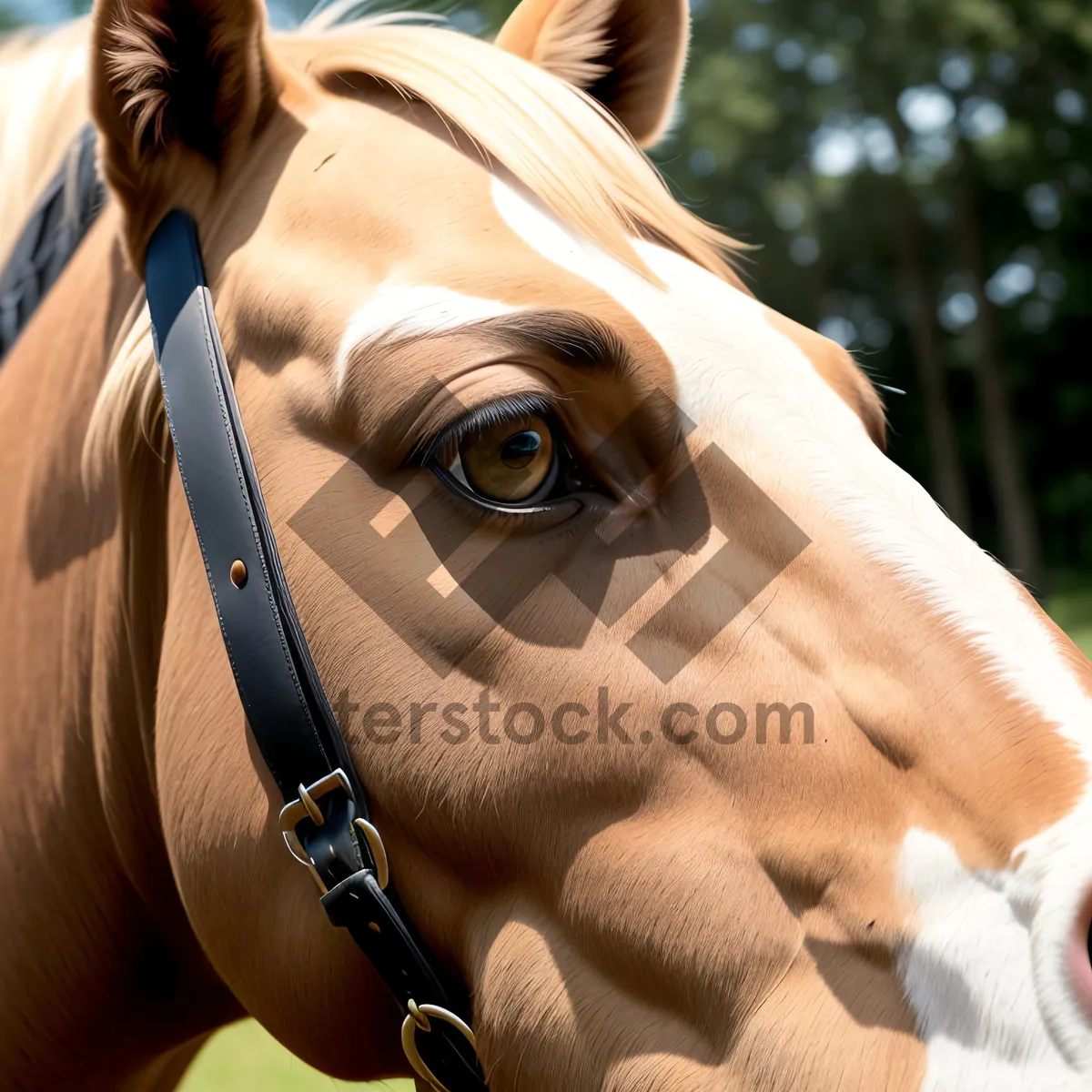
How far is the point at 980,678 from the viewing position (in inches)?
46.0

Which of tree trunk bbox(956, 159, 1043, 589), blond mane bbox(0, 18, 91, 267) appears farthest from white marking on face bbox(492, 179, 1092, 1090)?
tree trunk bbox(956, 159, 1043, 589)

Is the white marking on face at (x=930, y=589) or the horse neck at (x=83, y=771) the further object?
the horse neck at (x=83, y=771)

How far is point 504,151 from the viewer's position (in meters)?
1.48

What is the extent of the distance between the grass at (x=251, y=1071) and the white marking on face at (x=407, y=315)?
374 centimetres

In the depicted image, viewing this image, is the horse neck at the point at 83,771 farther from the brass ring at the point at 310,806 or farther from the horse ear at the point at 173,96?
the brass ring at the point at 310,806

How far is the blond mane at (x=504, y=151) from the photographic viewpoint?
1.46m

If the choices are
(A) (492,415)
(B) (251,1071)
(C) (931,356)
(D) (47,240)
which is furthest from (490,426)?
(C) (931,356)

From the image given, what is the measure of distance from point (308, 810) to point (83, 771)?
0.52 meters

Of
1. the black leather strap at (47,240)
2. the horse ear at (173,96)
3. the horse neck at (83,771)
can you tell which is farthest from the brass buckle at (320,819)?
the black leather strap at (47,240)

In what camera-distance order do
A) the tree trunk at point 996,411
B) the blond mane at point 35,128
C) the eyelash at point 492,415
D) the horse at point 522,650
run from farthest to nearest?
the tree trunk at point 996,411, the blond mane at point 35,128, the eyelash at point 492,415, the horse at point 522,650

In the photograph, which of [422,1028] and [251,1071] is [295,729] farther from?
[251,1071]

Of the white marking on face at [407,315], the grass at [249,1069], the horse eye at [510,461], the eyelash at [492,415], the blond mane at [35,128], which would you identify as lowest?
the grass at [249,1069]

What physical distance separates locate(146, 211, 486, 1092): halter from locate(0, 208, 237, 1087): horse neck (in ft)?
0.65

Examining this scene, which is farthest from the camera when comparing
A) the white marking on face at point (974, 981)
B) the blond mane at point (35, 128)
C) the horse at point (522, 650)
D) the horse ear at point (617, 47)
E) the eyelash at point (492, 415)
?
the blond mane at point (35, 128)
